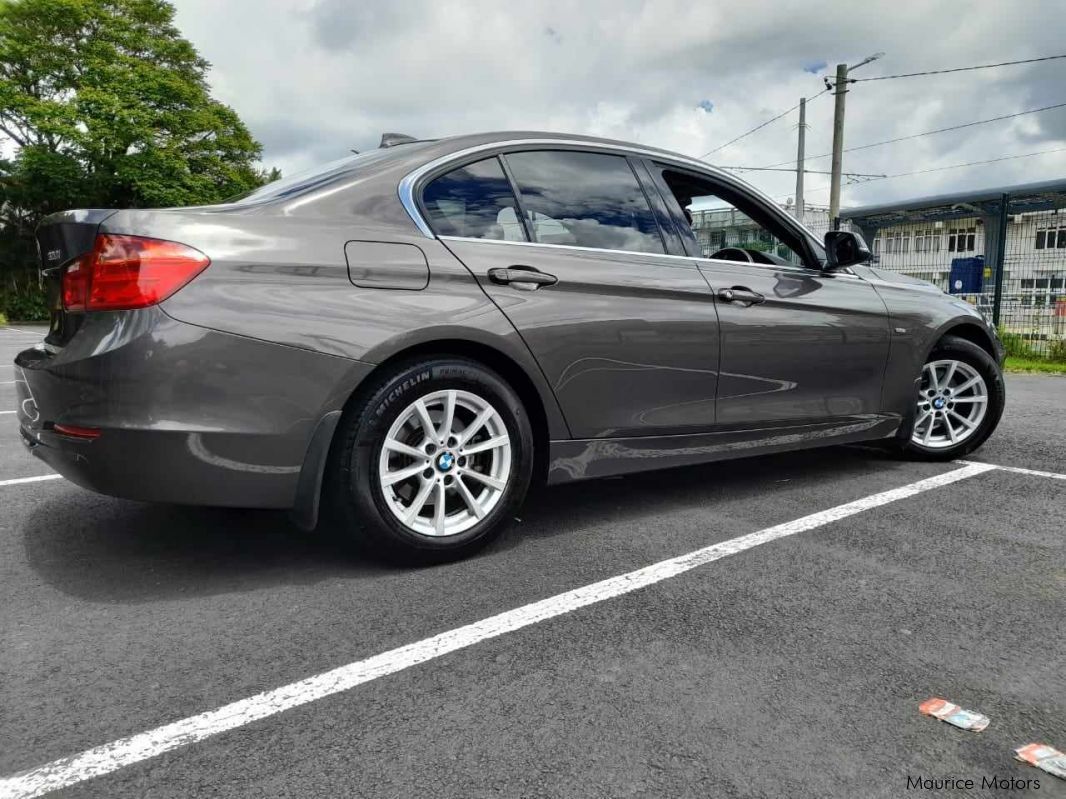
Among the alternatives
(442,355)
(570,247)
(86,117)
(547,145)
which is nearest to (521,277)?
(570,247)

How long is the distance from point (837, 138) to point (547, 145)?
18.7 meters

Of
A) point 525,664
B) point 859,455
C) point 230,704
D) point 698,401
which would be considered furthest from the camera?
point 859,455

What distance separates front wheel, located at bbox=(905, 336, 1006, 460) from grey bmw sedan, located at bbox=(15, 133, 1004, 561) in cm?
73

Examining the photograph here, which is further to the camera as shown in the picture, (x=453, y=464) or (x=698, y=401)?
(x=698, y=401)

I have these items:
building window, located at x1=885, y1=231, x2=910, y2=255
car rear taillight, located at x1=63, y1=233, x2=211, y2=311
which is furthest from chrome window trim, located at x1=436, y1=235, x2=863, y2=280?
building window, located at x1=885, y1=231, x2=910, y2=255

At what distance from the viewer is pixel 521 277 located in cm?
301

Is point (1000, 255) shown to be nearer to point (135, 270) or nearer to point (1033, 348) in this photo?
point (1033, 348)

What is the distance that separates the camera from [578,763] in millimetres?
1689

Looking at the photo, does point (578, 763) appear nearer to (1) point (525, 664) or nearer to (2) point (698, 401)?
(1) point (525, 664)

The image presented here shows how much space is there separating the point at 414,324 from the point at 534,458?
0.78 meters

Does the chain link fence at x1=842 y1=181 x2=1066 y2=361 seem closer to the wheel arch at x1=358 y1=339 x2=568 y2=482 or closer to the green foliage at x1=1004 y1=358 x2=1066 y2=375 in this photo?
the green foliage at x1=1004 y1=358 x2=1066 y2=375

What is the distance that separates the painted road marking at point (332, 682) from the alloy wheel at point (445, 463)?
1.68 ft

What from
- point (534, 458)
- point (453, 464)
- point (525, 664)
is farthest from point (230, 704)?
point (534, 458)

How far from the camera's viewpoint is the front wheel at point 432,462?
8.92 feet
